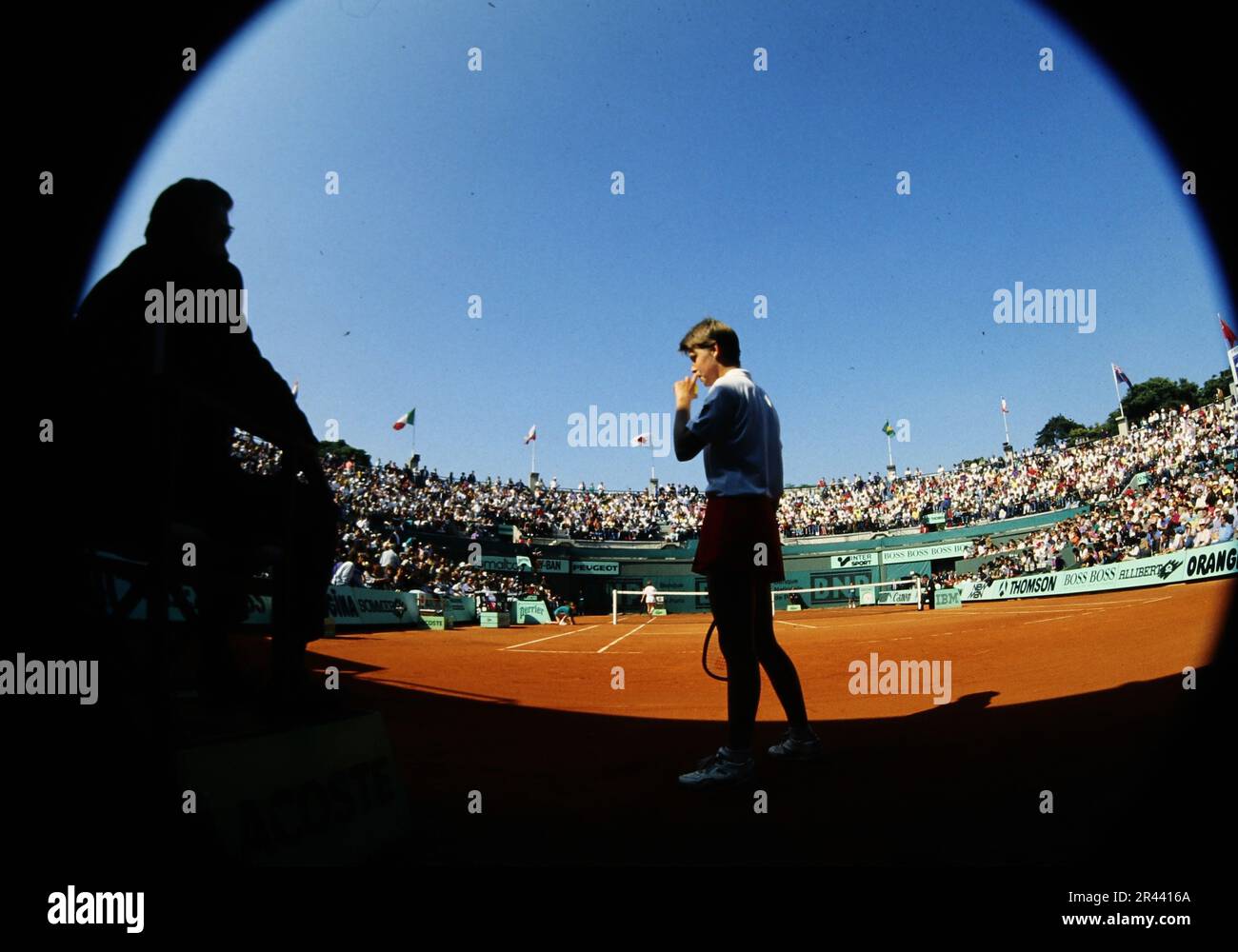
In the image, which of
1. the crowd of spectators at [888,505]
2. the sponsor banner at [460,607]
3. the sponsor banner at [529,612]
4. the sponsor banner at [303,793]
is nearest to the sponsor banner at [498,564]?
the crowd of spectators at [888,505]

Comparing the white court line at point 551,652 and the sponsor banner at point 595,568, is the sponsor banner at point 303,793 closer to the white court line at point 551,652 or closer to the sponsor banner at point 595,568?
the white court line at point 551,652

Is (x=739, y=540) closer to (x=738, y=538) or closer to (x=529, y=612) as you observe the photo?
(x=738, y=538)

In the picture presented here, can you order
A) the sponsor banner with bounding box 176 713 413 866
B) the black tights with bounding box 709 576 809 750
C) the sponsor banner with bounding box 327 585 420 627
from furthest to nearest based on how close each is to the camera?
the sponsor banner with bounding box 327 585 420 627, the black tights with bounding box 709 576 809 750, the sponsor banner with bounding box 176 713 413 866

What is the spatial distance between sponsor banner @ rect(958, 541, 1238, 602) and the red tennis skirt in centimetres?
1803

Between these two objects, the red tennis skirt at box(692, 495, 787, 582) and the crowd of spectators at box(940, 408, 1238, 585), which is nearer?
the red tennis skirt at box(692, 495, 787, 582)

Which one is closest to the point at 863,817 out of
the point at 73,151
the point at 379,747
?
the point at 379,747

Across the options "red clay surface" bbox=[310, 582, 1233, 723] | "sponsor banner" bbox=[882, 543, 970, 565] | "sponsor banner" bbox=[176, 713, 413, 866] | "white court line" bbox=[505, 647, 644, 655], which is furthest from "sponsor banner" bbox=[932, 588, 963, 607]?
"sponsor banner" bbox=[176, 713, 413, 866]

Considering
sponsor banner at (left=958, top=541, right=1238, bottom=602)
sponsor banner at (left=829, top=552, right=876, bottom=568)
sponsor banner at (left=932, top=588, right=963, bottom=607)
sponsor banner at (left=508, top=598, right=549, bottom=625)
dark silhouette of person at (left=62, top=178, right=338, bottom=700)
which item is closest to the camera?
dark silhouette of person at (left=62, top=178, right=338, bottom=700)

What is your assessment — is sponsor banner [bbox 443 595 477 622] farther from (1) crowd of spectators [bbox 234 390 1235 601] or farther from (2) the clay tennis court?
(2) the clay tennis court

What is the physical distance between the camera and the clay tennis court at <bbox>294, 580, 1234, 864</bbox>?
2004mm
